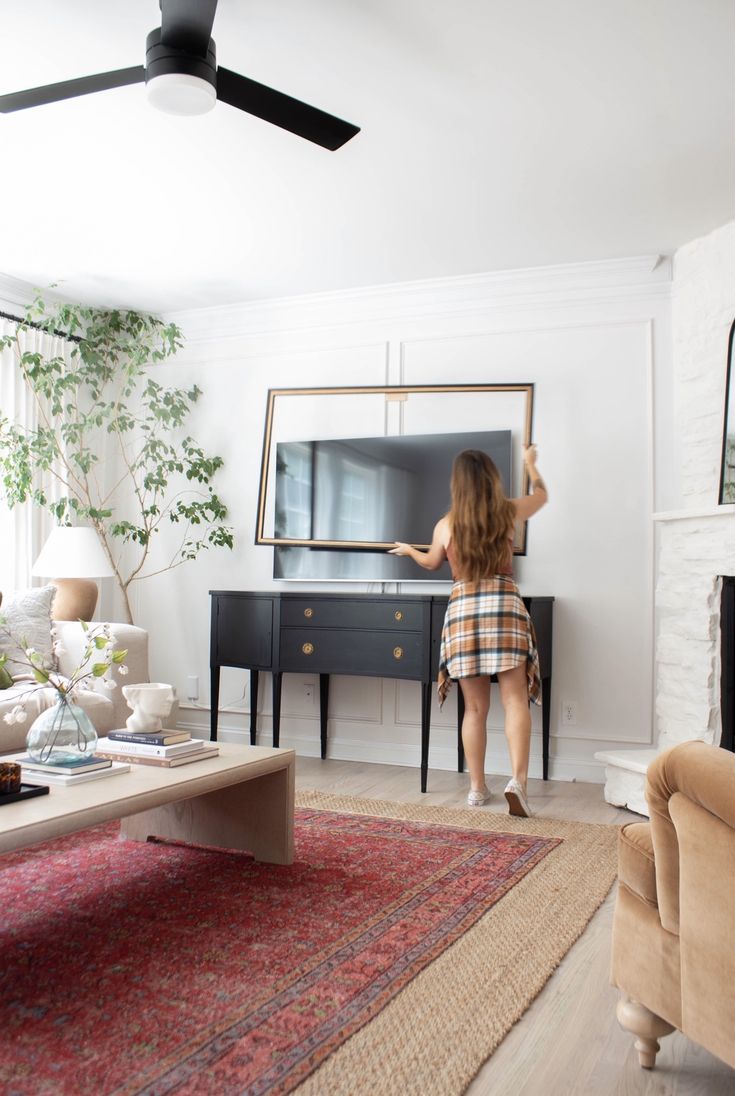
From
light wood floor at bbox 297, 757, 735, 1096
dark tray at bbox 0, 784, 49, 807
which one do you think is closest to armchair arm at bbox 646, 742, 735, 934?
light wood floor at bbox 297, 757, 735, 1096

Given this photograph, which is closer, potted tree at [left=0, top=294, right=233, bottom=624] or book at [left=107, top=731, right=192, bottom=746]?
book at [left=107, top=731, right=192, bottom=746]

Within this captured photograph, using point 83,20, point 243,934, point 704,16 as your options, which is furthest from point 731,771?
point 83,20

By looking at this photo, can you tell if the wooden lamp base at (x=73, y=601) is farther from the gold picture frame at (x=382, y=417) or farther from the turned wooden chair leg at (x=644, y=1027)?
the turned wooden chair leg at (x=644, y=1027)

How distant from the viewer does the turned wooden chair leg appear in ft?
5.20

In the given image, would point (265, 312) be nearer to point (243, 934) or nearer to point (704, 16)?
point (704, 16)

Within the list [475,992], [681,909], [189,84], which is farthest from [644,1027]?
[189,84]

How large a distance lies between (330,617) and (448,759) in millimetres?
952

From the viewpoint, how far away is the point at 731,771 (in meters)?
1.33

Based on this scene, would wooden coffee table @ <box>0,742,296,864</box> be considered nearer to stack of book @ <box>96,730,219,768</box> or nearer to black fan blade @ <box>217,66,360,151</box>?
stack of book @ <box>96,730,219,768</box>

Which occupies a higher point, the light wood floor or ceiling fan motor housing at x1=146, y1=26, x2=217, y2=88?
ceiling fan motor housing at x1=146, y1=26, x2=217, y2=88

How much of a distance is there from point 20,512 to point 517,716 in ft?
9.29

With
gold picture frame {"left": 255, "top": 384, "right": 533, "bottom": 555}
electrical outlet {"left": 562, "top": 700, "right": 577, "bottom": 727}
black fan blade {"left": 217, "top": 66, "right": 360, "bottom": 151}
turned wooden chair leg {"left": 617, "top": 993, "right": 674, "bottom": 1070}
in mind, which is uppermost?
black fan blade {"left": 217, "top": 66, "right": 360, "bottom": 151}

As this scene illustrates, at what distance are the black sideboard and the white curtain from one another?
1.12 meters

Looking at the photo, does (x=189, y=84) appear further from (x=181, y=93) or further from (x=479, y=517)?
(x=479, y=517)
